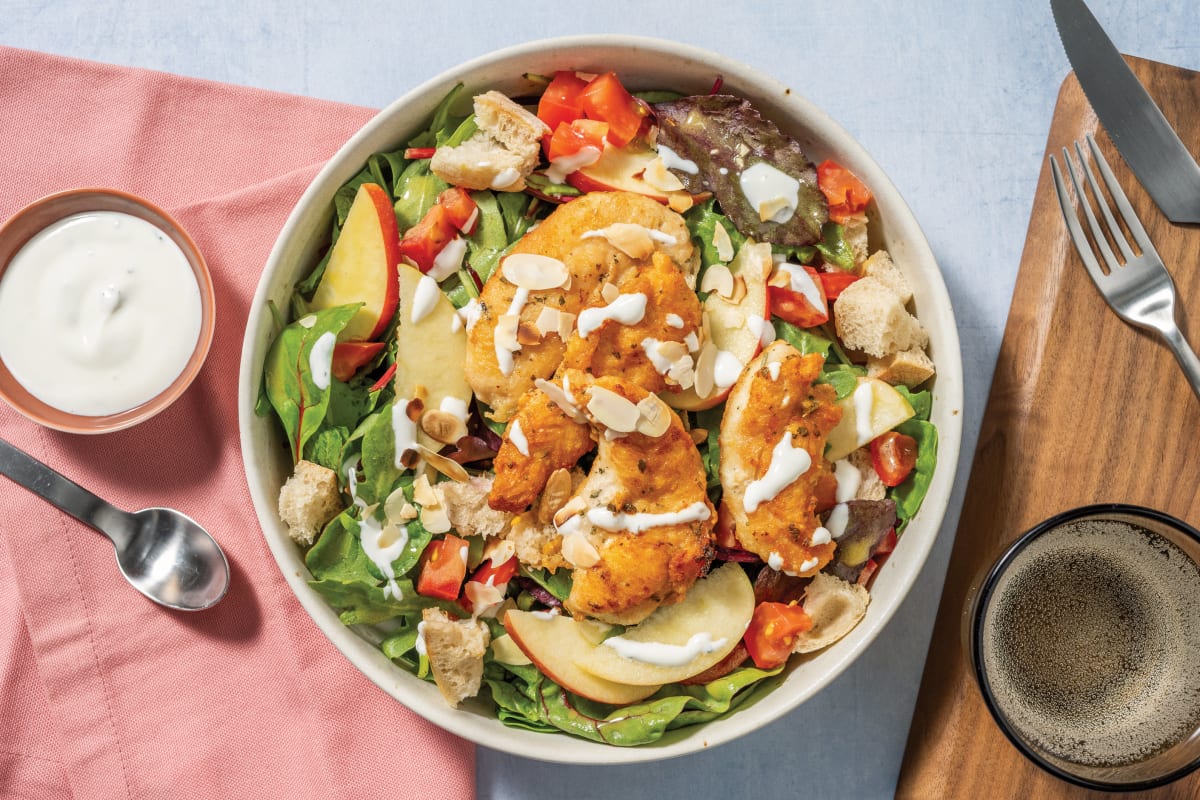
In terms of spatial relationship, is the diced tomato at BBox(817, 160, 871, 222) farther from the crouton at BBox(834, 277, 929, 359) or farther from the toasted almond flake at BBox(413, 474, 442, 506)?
the toasted almond flake at BBox(413, 474, 442, 506)

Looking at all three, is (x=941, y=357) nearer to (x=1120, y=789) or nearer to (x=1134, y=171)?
(x=1134, y=171)

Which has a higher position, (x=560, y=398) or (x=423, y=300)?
(x=423, y=300)

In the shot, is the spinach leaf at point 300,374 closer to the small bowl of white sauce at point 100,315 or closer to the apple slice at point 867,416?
the small bowl of white sauce at point 100,315

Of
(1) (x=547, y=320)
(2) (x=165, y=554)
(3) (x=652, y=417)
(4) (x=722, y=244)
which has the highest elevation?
(4) (x=722, y=244)

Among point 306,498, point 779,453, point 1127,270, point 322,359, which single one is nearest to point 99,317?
point 322,359

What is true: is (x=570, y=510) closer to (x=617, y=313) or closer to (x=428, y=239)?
(x=617, y=313)

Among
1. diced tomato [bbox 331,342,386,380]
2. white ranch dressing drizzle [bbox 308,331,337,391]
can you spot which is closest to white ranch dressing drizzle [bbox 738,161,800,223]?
diced tomato [bbox 331,342,386,380]

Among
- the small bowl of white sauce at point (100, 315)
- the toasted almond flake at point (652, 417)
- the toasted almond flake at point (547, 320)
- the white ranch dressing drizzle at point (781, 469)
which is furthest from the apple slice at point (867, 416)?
the small bowl of white sauce at point (100, 315)
